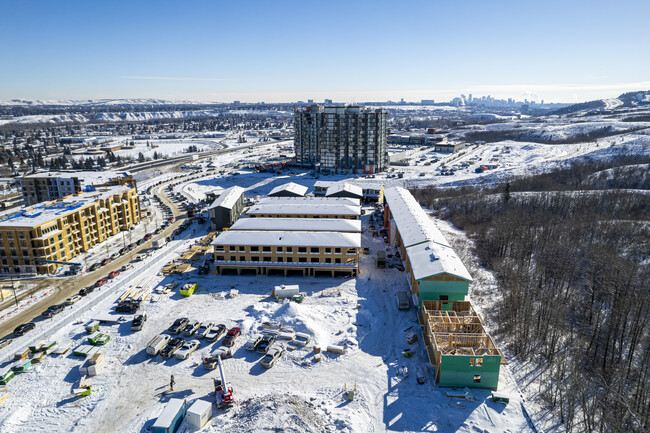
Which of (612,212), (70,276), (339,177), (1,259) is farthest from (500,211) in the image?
(1,259)

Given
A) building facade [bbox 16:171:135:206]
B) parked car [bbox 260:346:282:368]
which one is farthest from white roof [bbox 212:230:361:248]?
building facade [bbox 16:171:135:206]

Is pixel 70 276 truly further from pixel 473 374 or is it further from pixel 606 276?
pixel 606 276

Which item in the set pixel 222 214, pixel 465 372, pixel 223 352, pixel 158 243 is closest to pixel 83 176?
pixel 158 243

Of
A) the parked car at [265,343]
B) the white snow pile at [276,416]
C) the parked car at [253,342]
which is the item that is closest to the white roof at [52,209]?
the parked car at [253,342]

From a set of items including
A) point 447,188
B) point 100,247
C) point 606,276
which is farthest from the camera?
point 447,188

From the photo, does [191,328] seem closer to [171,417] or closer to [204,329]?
[204,329]

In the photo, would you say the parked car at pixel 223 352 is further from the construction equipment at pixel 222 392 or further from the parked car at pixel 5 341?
the parked car at pixel 5 341
